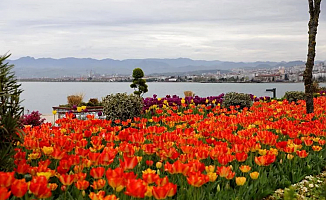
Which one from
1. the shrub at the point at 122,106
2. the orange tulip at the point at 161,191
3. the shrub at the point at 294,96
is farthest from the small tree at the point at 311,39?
the orange tulip at the point at 161,191

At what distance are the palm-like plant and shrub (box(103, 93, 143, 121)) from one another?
6859 mm

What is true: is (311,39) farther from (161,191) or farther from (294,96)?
(161,191)

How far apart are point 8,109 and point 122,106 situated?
7010mm

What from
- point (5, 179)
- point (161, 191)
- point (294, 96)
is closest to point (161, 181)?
point (161, 191)

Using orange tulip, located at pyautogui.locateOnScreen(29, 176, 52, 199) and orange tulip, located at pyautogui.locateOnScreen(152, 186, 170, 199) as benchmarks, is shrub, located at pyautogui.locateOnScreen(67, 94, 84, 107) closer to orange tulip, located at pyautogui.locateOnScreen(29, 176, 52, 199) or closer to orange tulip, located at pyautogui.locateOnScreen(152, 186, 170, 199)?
orange tulip, located at pyautogui.locateOnScreen(29, 176, 52, 199)

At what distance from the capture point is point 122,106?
11188mm

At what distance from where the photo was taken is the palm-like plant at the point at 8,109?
3.98 metres

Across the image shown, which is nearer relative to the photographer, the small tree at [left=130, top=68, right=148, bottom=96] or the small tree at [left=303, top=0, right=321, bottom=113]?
the small tree at [left=303, top=0, right=321, bottom=113]

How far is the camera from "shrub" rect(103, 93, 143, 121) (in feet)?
36.7

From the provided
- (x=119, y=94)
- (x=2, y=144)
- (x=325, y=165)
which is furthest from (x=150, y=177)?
(x=119, y=94)

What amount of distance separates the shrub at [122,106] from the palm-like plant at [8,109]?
686cm

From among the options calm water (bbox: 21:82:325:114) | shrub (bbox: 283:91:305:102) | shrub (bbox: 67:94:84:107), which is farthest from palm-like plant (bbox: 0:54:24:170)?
shrub (bbox: 67:94:84:107)

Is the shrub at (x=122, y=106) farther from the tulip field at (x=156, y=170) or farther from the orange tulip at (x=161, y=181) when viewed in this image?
the orange tulip at (x=161, y=181)

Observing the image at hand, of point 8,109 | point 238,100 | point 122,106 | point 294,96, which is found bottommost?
point 294,96
